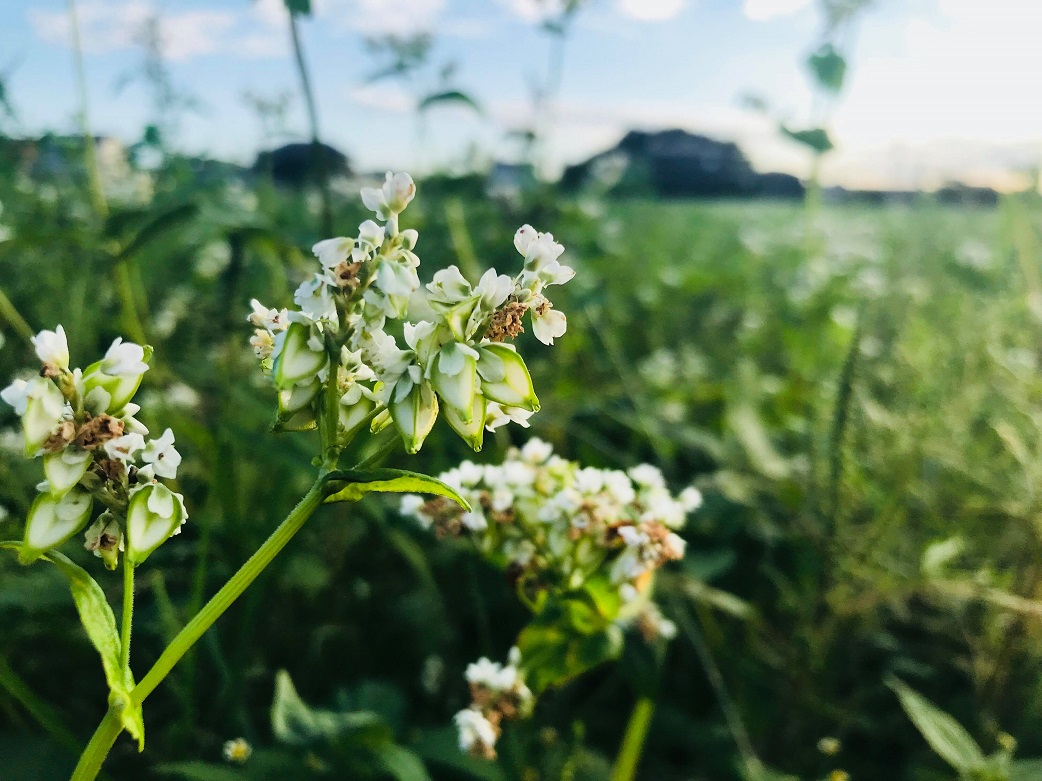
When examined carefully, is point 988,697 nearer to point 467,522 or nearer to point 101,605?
point 467,522

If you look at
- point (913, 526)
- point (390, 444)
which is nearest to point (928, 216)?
point (913, 526)

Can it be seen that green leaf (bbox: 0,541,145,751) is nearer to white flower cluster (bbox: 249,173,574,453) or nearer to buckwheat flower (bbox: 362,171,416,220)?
white flower cluster (bbox: 249,173,574,453)

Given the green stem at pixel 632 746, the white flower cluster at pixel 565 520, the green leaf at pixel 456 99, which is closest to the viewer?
the white flower cluster at pixel 565 520

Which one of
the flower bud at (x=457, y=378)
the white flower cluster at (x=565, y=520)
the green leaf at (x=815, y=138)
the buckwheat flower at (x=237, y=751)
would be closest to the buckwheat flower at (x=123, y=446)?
the flower bud at (x=457, y=378)

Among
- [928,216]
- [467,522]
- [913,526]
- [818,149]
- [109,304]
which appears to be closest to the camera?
[467,522]

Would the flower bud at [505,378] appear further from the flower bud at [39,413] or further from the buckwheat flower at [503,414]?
the flower bud at [39,413]

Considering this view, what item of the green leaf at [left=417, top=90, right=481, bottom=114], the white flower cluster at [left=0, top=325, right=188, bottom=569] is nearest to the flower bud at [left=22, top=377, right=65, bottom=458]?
the white flower cluster at [left=0, top=325, right=188, bottom=569]
